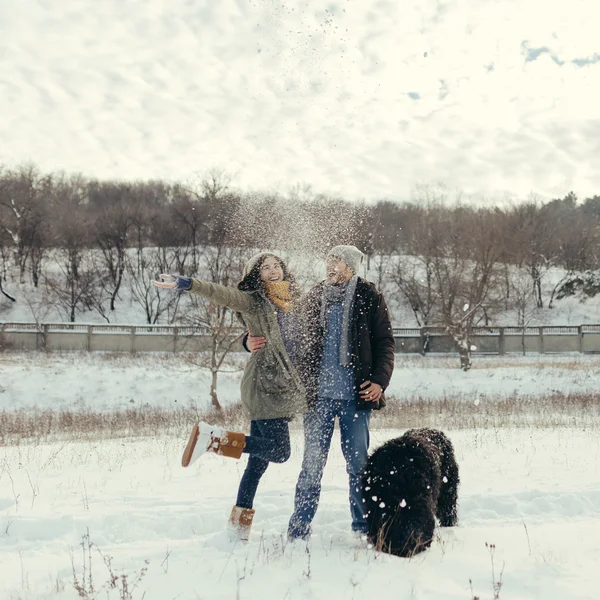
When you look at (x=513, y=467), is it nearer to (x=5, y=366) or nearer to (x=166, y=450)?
(x=166, y=450)

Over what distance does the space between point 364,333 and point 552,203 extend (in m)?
67.6

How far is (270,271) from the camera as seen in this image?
163 inches

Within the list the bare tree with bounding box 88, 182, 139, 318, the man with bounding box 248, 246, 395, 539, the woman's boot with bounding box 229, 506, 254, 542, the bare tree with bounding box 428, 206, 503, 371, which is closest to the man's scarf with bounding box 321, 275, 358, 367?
the man with bounding box 248, 246, 395, 539

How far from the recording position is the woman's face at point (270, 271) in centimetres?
415

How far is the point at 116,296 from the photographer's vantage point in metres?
49.5

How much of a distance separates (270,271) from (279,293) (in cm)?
16

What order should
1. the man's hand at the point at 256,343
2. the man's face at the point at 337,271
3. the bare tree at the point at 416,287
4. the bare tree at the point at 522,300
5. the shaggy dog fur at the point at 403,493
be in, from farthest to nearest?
the bare tree at the point at 522,300, the bare tree at the point at 416,287, the man's face at the point at 337,271, the man's hand at the point at 256,343, the shaggy dog fur at the point at 403,493

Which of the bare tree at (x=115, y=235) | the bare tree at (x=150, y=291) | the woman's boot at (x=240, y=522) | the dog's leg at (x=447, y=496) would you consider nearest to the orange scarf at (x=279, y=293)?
the woman's boot at (x=240, y=522)

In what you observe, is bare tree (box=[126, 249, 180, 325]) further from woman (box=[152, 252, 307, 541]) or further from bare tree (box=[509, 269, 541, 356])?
woman (box=[152, 252, 307, 541])

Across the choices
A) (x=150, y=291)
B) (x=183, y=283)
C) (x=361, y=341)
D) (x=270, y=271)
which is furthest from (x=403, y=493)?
(x=150, y=291)

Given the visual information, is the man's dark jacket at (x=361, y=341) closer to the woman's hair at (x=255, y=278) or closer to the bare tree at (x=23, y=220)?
the woman's hair at (x=255, y=278)

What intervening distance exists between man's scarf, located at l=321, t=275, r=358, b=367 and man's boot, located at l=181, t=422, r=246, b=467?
872 mm

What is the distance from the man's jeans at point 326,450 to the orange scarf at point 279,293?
693 millimetres

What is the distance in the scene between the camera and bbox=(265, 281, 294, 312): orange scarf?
413cm
